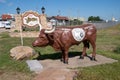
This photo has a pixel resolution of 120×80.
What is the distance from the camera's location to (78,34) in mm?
8727

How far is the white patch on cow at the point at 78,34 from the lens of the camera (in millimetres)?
8672

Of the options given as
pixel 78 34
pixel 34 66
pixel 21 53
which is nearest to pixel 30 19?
pixel 21 53

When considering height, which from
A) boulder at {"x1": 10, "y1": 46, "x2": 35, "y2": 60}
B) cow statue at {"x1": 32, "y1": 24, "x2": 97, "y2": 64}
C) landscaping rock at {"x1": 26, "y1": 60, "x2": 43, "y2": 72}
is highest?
cow statue at {"x1": 32, "y1": 24, "x2": 97, "y2": 64}

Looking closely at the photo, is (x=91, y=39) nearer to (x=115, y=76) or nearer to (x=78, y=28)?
(x=78, y=28)

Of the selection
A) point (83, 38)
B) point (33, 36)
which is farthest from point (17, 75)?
point (33, 36)

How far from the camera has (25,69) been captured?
804cm

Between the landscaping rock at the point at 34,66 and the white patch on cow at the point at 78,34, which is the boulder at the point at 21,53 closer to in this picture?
the landscaping rock at the point at 34,66

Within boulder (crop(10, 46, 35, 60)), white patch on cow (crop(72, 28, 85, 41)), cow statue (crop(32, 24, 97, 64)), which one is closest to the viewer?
cow statue (crop(32, 24, 97, 64))

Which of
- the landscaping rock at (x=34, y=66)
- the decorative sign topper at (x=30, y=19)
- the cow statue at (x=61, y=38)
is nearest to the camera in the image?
the landscaping rock at (x=34, y=66)

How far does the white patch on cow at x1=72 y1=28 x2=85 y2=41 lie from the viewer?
8672mm

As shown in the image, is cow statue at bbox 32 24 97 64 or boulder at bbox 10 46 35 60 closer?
cow statue at bbox 32 24 97 64

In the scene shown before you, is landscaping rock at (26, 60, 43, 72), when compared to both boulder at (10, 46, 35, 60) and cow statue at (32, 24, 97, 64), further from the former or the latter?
boulder at (10, 46, 35, 60)

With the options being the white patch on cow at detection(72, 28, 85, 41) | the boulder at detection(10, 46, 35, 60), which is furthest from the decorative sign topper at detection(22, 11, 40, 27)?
the white patch on cow at detection(72, 28, 85, 41)

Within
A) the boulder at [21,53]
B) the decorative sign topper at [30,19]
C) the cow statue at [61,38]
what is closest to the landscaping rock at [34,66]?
the cow statue at [61,38]
